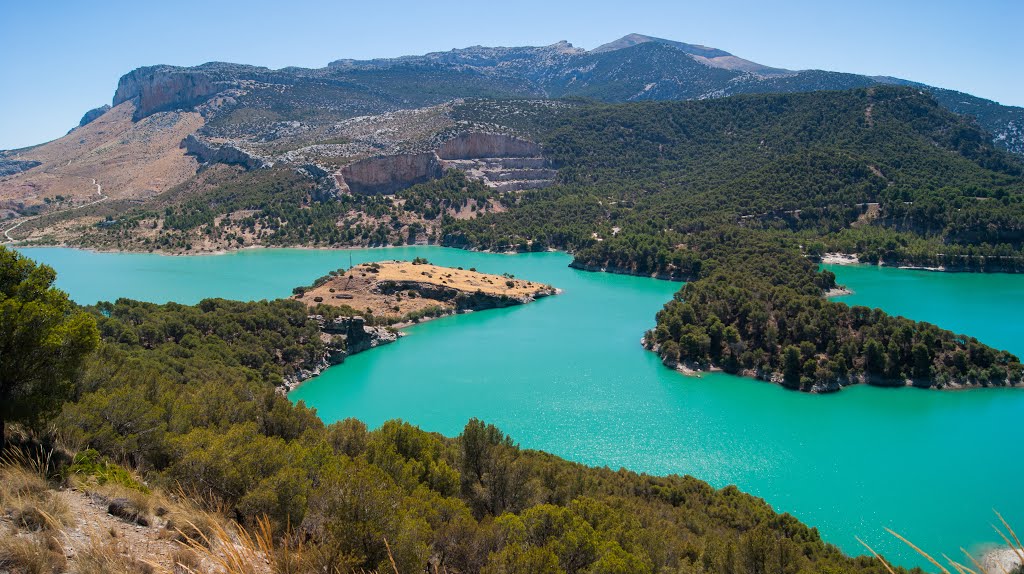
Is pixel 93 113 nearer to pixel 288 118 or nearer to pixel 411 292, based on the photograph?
pixel 288 118

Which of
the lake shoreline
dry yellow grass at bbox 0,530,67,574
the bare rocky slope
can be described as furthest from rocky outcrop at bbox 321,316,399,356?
the bare rocky slope

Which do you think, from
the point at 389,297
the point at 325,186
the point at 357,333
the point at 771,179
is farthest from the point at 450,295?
the point at 771,179

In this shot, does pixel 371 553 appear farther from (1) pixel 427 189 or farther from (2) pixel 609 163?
(2) pixel 609 163

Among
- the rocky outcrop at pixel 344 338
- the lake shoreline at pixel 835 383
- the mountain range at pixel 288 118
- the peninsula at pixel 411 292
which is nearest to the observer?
the lake shoreline at pixel 835 383

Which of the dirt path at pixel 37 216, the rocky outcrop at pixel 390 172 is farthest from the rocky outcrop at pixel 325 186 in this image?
the dirt path at pixel 37 216

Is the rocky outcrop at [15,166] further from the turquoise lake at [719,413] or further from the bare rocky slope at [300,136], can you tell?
the turquoise lake at [719,413]
